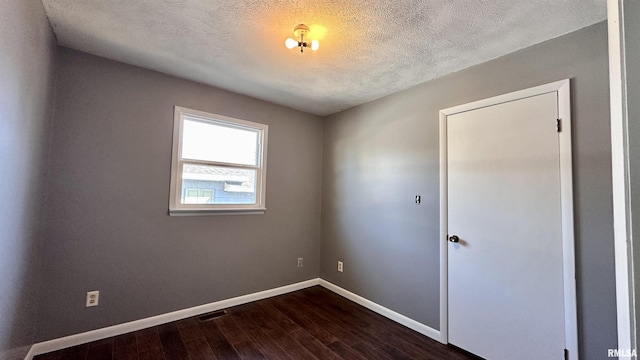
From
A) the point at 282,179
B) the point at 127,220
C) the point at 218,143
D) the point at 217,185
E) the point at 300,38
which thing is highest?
the point at 300,38

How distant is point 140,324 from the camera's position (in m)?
2.45

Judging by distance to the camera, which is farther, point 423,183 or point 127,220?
point 423,183

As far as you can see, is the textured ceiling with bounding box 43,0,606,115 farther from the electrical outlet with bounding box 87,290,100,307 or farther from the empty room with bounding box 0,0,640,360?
the electrical outlet with bounding box 87,290,100,307

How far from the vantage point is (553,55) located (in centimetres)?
189

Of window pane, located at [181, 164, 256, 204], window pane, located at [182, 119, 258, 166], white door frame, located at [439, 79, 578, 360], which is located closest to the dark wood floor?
white door frame, located at [439, 79, 578, 360]

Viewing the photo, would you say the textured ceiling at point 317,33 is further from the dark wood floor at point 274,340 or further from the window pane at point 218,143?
the dark wood floor at point 274,340

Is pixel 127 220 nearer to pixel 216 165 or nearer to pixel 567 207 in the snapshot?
pixel 216 165

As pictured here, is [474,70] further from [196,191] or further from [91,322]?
[91,322]

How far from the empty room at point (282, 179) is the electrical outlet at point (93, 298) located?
0.01 metres

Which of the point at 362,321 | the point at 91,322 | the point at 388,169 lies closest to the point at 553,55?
the point at 388,169

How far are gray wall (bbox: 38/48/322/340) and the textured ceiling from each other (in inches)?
12.0

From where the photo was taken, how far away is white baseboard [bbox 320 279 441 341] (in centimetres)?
248

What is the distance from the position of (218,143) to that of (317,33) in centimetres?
173

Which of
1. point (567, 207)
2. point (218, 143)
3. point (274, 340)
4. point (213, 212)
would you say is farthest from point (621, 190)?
point (218, 143)
